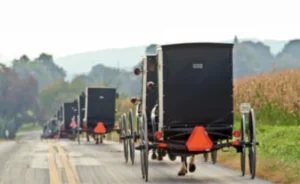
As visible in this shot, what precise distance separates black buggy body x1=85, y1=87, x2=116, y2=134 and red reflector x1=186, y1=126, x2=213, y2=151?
2411cm

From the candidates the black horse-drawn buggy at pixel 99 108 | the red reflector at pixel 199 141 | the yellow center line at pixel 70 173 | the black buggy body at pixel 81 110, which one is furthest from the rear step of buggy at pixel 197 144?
the black buggy body at pixel 81 110

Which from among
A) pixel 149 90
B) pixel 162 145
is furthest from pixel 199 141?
pixel 149 90

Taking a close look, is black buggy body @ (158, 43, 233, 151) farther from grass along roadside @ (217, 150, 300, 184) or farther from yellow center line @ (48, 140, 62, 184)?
yellow center line @ (48, 140, 62, 184)

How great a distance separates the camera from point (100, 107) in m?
40.7

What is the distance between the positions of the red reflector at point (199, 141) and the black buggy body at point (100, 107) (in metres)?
24.1

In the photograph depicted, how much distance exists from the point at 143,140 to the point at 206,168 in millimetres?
2596

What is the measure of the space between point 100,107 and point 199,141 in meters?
24.8

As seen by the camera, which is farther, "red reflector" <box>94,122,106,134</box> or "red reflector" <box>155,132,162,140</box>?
"red reflector" <box>94,122,106,134</box>

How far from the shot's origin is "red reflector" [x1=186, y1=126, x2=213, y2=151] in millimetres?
16047

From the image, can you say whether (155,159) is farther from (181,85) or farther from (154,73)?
(181,85)

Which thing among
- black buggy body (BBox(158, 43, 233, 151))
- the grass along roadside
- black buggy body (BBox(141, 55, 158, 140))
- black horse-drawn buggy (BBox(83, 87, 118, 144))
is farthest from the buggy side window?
black horse-drawn buggy (BBox(83, 87, 118, 144))

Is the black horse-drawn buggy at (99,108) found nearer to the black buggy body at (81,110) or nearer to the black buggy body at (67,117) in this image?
the black buggy body at (81,110)

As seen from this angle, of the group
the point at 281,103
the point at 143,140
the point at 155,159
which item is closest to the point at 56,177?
the point at 143,140

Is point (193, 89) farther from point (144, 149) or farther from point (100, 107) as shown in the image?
point (100, 107)
